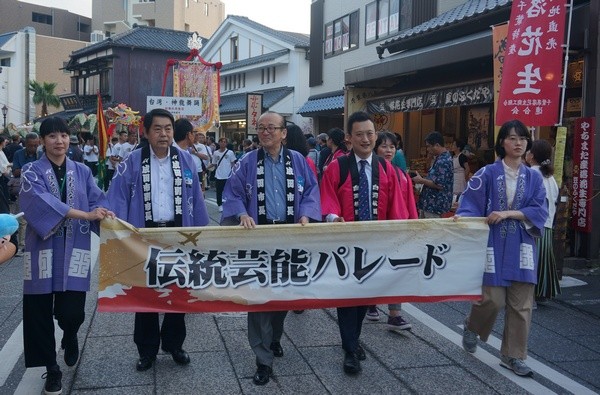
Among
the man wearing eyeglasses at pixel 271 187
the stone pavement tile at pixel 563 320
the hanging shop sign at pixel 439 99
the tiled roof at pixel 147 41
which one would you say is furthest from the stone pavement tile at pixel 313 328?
the tiled roof at pixel 147 41

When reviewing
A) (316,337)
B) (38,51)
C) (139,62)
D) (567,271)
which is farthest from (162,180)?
(38,51)

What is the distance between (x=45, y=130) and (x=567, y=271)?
7.08 m

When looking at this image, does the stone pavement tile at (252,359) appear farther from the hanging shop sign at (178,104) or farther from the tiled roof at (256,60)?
the tiled roof at (256,60)

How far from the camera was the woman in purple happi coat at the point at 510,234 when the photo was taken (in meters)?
4.54

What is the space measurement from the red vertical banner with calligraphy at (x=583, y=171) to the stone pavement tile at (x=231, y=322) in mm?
5170

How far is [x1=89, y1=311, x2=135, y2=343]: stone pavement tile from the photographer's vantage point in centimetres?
547

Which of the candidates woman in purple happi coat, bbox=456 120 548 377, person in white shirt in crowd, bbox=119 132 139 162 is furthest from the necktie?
person in white shirt in crowd, bbox=119 132 139 162

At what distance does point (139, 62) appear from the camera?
3881 cm

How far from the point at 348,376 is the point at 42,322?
219 centimetres

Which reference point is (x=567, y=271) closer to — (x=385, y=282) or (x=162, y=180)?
(x=385, y=282)

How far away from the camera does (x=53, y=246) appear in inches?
163

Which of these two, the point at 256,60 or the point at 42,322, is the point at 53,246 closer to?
the point at 42,322

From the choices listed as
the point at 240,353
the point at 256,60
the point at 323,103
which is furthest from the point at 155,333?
the point at 256,60

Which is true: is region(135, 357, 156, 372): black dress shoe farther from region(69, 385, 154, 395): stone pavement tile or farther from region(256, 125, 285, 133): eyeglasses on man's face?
region(256, 125, 285, 133): eyeglasses on man's face
